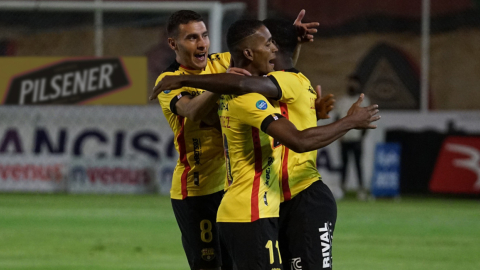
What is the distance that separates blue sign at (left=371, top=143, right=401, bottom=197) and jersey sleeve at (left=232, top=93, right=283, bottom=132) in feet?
31.3

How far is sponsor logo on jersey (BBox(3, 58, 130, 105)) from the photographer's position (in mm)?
14719

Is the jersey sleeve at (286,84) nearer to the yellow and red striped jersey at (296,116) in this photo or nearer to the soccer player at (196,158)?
the yellow and red striped jersey at (296,116)

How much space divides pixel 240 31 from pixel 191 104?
0.67 meters

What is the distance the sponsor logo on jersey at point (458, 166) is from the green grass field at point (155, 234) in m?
0.28

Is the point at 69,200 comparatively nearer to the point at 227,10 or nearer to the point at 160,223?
the point at 160,223

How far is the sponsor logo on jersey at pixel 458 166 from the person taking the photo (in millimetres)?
13953

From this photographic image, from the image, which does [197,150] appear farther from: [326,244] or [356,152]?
[356,152]

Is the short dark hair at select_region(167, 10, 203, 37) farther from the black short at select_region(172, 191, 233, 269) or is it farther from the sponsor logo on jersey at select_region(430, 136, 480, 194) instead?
the sponsor logo on jersey at select_region(430, 136, 480, 194)

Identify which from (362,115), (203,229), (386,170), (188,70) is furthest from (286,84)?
(386,170)

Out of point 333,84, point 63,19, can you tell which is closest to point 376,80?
point 333,84

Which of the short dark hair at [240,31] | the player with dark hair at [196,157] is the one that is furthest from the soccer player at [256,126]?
the player with dark hair at [196,157]

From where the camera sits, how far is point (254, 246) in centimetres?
468

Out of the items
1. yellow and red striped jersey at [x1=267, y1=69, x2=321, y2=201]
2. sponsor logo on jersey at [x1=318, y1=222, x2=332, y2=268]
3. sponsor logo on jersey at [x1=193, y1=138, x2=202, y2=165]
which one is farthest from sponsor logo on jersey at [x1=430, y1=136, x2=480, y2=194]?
sponsor logo on jersey at [x1=318, y1=222, x2=332, y2=268]

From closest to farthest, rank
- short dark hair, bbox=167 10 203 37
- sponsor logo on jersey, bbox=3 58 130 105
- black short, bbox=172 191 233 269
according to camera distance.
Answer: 1. short dark hair, bbox=167 10 203 37
2. black short, bbox=172 191 233 269
3. sponsor logo on jersey, bbox=3 58 130 105
